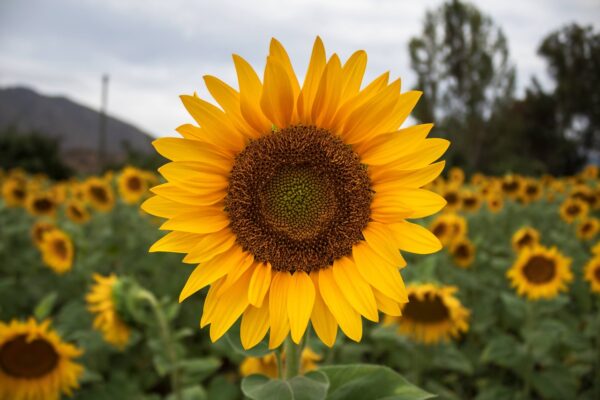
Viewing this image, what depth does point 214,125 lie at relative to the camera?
1.45 metres

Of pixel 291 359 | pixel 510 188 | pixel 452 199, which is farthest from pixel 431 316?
pixel 510 188

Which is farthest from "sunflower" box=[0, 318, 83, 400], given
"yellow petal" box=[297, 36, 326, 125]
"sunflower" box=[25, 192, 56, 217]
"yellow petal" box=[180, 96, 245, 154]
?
"sunflower" box=[25, 192, 56, 217]

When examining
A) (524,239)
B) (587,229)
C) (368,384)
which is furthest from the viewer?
(587,229)

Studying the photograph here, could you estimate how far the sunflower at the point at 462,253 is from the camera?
526 centimetres

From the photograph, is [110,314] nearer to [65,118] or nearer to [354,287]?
[354,287]

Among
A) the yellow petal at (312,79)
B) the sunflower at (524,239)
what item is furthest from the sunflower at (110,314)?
the sunflower at (524,239)

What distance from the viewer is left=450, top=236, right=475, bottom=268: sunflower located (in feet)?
17.3

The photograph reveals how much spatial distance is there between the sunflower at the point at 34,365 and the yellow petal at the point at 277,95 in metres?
2.11

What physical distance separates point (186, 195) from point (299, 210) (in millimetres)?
383

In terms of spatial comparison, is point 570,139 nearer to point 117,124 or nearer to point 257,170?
point 257,170

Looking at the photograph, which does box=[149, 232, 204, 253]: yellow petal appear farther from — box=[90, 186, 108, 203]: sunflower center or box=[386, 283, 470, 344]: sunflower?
box=[90, 186, 108, 203]: sunflower center

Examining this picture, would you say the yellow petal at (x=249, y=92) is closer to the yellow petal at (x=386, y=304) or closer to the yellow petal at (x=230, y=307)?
the yellow petal at (x=230, y=307)

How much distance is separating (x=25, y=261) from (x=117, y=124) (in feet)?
451

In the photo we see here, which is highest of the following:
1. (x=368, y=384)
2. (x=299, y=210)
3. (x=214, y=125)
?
(x=214, y=125)
